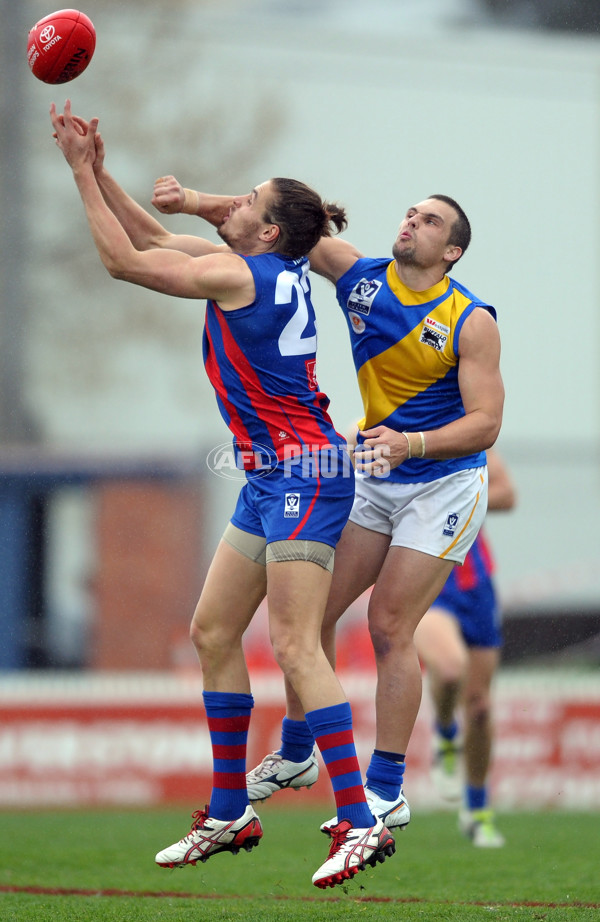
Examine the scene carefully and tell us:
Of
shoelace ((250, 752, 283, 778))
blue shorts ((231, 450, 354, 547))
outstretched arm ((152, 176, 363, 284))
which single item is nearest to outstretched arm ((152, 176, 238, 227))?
outstretched arm ((152, 176, 363, 284))

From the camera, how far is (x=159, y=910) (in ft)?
16.4

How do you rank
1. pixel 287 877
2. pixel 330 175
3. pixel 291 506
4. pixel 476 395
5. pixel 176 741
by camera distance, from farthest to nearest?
1. pixel 330 175
2. pixel 176 741
3. pixel 287 877
4. pixel 476 395
5. pixel 291 506

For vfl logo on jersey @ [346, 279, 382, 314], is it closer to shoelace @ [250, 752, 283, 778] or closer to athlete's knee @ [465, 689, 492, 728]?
shoelace @ [250, 752, 283, 778]

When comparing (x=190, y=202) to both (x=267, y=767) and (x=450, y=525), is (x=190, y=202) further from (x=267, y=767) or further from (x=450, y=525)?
(x=267, y=767)

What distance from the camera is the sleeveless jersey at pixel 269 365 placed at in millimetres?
4789

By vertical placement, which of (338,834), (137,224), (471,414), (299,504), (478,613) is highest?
(137,224)

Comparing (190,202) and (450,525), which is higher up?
(190,202)

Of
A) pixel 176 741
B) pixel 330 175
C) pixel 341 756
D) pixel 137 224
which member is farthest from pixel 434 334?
pixel 330 175

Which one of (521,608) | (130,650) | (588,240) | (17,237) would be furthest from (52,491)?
(588,240)

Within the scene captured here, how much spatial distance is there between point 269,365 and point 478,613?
10.2ft

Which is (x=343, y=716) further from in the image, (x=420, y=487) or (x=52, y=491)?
(x=52, y=491)

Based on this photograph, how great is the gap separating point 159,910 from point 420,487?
75.2 inches

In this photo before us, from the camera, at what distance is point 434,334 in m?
5.08

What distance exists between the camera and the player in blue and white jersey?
5.05m
